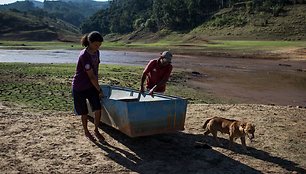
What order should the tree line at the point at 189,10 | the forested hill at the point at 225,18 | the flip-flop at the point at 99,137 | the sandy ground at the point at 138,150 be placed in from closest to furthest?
1. the sandy ground at the point at 138,150
2. the flip-flop at the point at 99,137
3. the forested hill at the point at 225,18
4. the tree line at the point at 189,10

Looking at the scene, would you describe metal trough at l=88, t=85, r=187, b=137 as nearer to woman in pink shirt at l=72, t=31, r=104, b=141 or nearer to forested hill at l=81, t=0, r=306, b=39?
woman in pink shirt at l=72, t=31, r=104, b=141

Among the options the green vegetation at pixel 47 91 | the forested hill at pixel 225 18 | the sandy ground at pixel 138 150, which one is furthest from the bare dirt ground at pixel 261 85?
the forested hill at pixel 225 18

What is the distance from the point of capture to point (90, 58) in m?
7.01

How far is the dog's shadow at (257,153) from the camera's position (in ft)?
22.0

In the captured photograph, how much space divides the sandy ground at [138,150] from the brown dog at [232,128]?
0.82 feet

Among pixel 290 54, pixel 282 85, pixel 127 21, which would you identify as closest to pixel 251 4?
pixel 290 54

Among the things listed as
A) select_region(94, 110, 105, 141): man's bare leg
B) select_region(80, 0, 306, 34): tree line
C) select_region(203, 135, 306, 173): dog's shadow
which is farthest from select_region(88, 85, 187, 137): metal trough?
select_region(80, 0, 306, 34): tree line

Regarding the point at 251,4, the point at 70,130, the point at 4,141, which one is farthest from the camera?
the point at 251,4

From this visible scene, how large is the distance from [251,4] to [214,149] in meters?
73.5

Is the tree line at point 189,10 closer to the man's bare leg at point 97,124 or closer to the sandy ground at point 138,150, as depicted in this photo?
the sandy ground at point 138,150

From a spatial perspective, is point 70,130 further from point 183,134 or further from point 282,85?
point 282,85

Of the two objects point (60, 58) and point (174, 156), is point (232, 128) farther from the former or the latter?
point (60, 58)

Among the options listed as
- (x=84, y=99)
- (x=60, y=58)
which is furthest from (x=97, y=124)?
(x=60, y=58)

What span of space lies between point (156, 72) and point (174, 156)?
1931 millimetres
